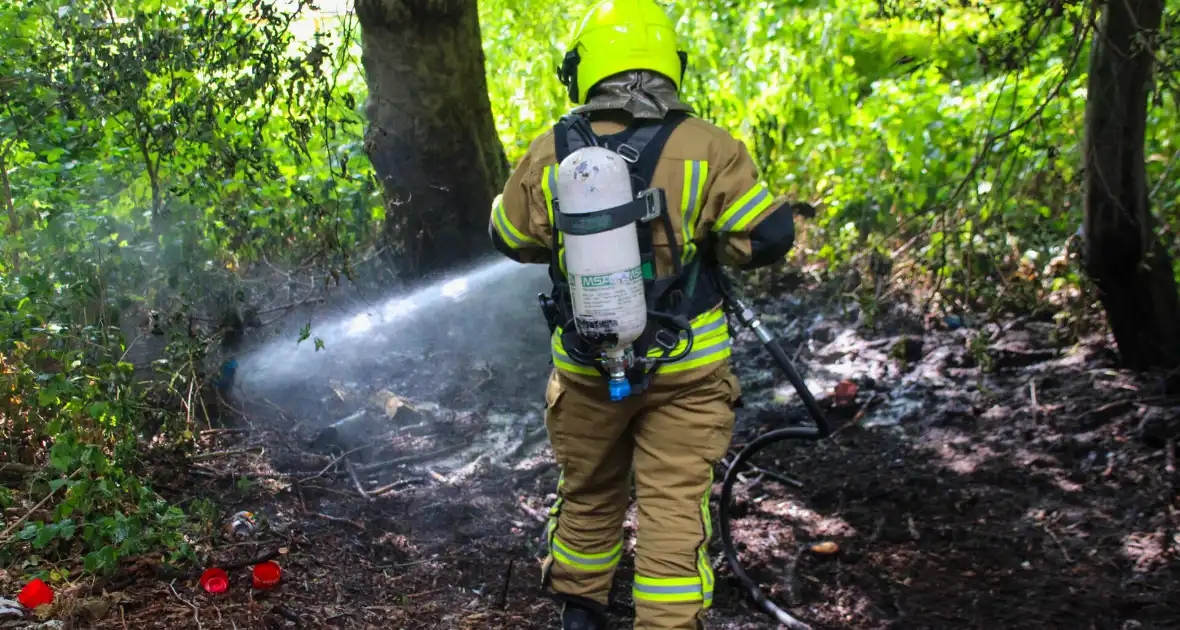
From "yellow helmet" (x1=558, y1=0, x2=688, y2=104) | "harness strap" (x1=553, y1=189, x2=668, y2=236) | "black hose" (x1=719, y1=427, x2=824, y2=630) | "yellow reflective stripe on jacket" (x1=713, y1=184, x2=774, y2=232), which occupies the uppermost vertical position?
"yellow helmet" (x1=558, y1=0, x2=688, y2=104)

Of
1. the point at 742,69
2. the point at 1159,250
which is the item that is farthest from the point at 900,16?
the point at 742,69

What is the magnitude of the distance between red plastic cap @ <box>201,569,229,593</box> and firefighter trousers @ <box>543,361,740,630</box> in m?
1.05

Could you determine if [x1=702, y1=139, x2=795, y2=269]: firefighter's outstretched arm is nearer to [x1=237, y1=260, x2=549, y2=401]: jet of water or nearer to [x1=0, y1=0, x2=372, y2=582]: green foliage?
[x1=0, y1=0, x2=372, y2=582]: green foliage

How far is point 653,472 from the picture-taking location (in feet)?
8.78

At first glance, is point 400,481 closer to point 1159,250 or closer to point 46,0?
point 46,0

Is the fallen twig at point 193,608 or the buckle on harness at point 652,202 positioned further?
the fallen twig at point 193,608

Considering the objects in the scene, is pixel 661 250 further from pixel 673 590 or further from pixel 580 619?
pixel 580 619

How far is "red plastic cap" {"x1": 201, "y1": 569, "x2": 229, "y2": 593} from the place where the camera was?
2805 mm

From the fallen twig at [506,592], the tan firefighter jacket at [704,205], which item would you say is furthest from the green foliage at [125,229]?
the tan firefighter jacket at [704,205]

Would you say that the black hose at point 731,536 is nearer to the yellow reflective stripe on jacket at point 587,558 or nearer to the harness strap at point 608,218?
the yellow reflective stripe on jacket at point 587,558

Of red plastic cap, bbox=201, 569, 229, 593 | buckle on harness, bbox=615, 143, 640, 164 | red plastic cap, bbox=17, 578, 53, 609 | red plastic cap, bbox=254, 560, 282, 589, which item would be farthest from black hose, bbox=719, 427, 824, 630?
→ red plastic cap, bbox=17, 578, 53, 609

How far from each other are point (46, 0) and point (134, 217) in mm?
951

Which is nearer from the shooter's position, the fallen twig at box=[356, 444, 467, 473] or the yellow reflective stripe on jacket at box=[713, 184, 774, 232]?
the yellow reflective stripe on jacket at box=[713, 184, 774, 232]

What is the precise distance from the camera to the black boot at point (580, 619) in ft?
9.49
